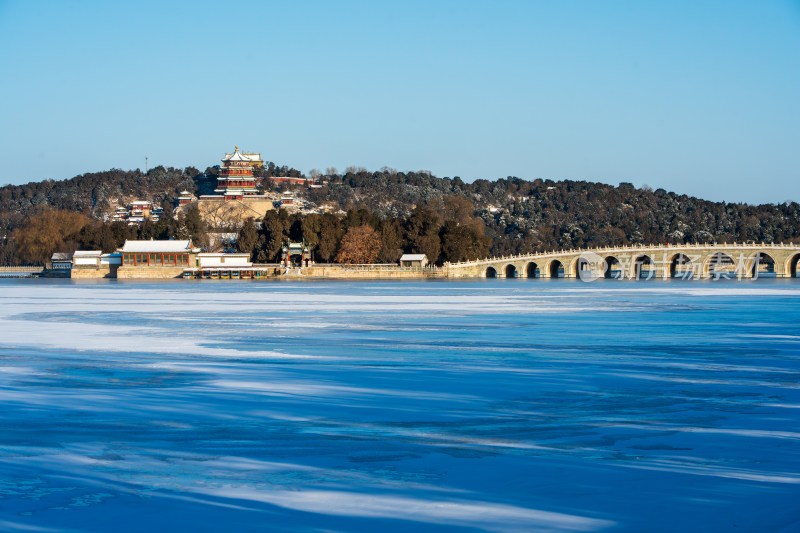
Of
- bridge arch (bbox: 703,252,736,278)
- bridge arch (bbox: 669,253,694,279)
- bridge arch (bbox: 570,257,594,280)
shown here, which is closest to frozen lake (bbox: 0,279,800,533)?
bridge arch (bbox: 570,257,594,280)

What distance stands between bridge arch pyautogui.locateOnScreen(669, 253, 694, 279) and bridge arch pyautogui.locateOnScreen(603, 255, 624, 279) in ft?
15.3

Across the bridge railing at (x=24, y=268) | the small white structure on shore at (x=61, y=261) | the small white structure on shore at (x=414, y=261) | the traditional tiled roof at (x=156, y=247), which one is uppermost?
the traditional tiled roof at (x=156, y=247)

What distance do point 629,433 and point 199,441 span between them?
4.62 metres

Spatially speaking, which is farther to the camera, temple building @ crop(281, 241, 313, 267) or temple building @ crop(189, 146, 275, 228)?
temple building @ crop(189, 146, 275, 228)

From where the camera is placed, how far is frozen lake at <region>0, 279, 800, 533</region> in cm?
705

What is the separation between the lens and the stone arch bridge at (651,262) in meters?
75.0

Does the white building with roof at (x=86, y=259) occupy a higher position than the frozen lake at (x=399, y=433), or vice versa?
the white building with roof at (x=86, y=259)

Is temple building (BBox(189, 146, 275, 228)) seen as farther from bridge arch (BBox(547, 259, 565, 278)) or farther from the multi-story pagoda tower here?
bridge arch (BBox(547, 259, 565, 278))

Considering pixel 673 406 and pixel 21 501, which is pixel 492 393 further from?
pixel 21 501

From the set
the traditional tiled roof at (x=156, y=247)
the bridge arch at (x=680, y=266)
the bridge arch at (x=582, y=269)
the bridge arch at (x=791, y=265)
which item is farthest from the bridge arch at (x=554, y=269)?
the traditional tiled roof at (x=156, y=247)

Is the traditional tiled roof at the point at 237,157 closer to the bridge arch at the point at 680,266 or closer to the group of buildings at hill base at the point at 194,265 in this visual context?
the group of buildings at hill base at the point at 194,265

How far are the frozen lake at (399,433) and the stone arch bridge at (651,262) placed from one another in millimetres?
58820

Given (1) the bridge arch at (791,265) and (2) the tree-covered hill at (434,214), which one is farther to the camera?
(2) the tree-covered hill at (434,214)

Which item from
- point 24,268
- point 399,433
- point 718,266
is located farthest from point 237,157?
point 399,433
